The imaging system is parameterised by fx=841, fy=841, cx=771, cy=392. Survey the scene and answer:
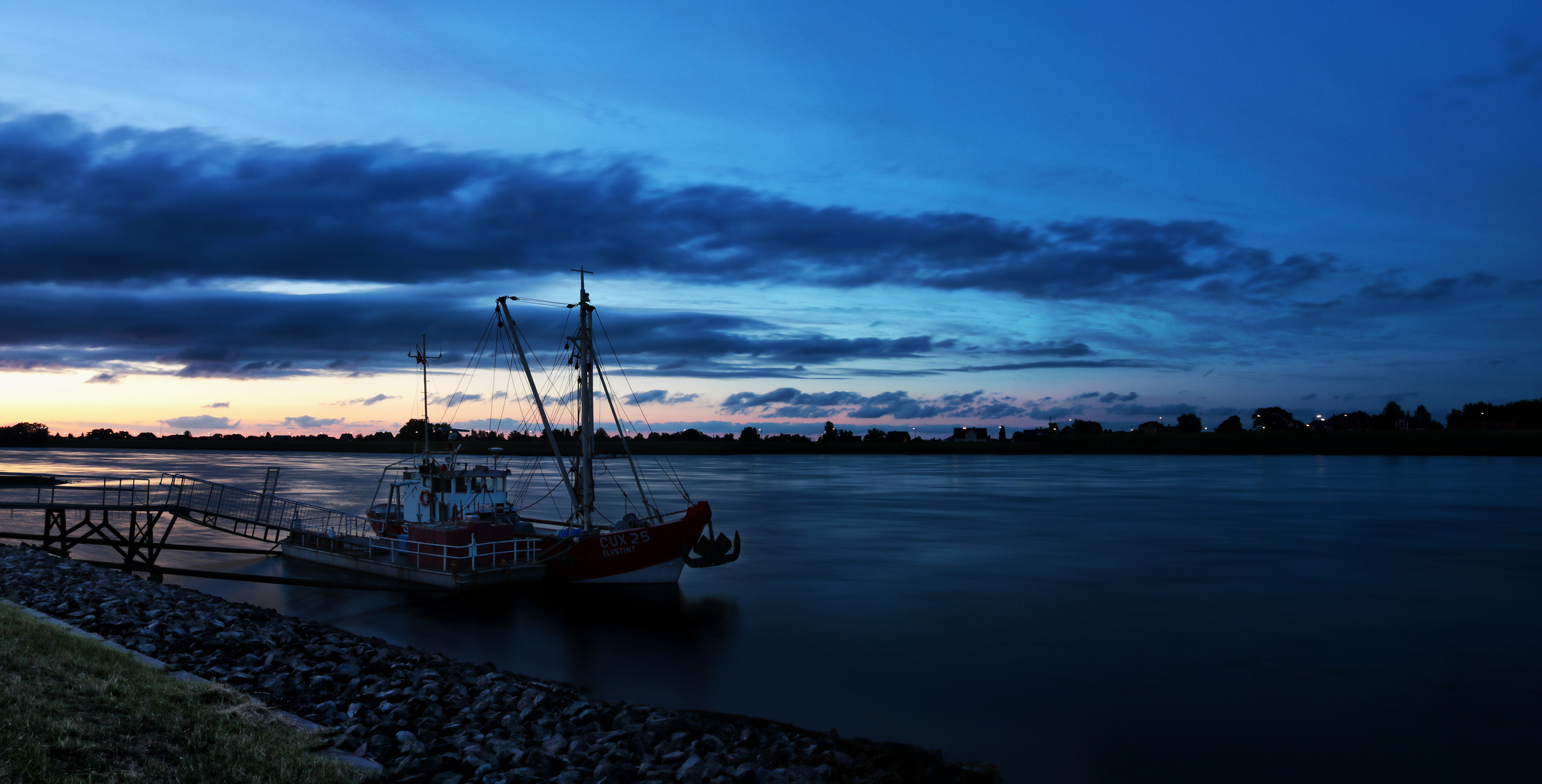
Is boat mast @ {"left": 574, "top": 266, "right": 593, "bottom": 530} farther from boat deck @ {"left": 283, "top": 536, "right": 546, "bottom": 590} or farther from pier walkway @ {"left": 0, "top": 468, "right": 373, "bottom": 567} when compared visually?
pier walkway @ {"left": 0, "top": 468, "right": 373, "bottom": 567}

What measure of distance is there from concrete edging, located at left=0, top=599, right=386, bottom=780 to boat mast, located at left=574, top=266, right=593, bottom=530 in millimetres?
17319

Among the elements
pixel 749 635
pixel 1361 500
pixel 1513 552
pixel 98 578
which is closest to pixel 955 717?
pixel 749 635

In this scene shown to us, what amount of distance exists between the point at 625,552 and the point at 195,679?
20047mm

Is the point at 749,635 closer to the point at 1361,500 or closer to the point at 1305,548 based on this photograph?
the point at 1305,548

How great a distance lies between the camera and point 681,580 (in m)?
36.4

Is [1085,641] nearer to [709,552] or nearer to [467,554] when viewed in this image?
[709,552]

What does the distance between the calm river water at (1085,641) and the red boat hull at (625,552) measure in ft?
3.38

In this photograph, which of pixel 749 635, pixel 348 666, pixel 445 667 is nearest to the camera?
pixel 348 666

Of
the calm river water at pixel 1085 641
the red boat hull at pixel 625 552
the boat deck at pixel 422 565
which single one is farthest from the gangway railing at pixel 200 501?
the red boat hull at pixel 625 552

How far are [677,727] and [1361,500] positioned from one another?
326 ft

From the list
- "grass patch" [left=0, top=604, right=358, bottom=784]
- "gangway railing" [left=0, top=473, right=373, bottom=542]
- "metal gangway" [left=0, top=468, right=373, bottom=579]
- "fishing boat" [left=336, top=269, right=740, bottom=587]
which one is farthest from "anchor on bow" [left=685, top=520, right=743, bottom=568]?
"grass patch" [left=0, top=604, right=358, bottom=784]

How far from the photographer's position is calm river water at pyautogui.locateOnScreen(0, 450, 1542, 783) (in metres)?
17.1

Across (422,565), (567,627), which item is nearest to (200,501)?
(422,565)

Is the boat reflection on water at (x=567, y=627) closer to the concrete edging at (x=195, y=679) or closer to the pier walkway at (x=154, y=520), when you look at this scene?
the pier walkway at (x=154, y=520)
